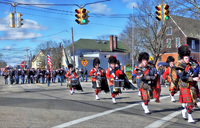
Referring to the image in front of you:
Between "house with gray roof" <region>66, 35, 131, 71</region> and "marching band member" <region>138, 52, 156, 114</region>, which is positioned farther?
"house with gray roof" <region>66, 35, 131, 71</region>

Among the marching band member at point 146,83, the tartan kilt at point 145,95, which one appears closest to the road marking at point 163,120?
the marching band member at point 146,83

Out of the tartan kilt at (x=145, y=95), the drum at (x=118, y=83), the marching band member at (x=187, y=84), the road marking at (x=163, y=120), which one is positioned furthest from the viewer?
the drum at (x=118, y=83)

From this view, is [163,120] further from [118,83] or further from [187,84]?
[118,83]

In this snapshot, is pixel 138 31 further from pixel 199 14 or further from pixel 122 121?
pixel 122 121

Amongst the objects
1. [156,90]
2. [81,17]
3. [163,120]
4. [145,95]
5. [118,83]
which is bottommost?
[163,120]

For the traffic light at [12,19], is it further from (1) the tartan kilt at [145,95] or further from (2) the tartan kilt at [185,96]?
(2) the tartan kilt at [185,96]

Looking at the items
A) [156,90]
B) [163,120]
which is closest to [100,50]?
[156,90]

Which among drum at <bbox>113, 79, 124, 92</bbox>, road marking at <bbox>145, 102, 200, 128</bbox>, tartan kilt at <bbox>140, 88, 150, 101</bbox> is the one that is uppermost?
drum at <bbox>113, 79, 124, 92</bbox>

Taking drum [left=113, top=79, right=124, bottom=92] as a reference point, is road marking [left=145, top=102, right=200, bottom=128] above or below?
below

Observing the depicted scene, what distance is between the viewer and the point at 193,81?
246 inches

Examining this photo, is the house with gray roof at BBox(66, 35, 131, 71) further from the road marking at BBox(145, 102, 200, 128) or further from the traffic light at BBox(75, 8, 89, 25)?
the road marking at BBox(145, 102, 200, 128)

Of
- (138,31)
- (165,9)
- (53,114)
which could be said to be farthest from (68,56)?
(53,114)

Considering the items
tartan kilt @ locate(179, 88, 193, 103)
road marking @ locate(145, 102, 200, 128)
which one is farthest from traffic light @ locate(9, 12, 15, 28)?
tartan kilt @ locate(179, 88, 193, 103)

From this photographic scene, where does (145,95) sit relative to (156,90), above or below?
below
